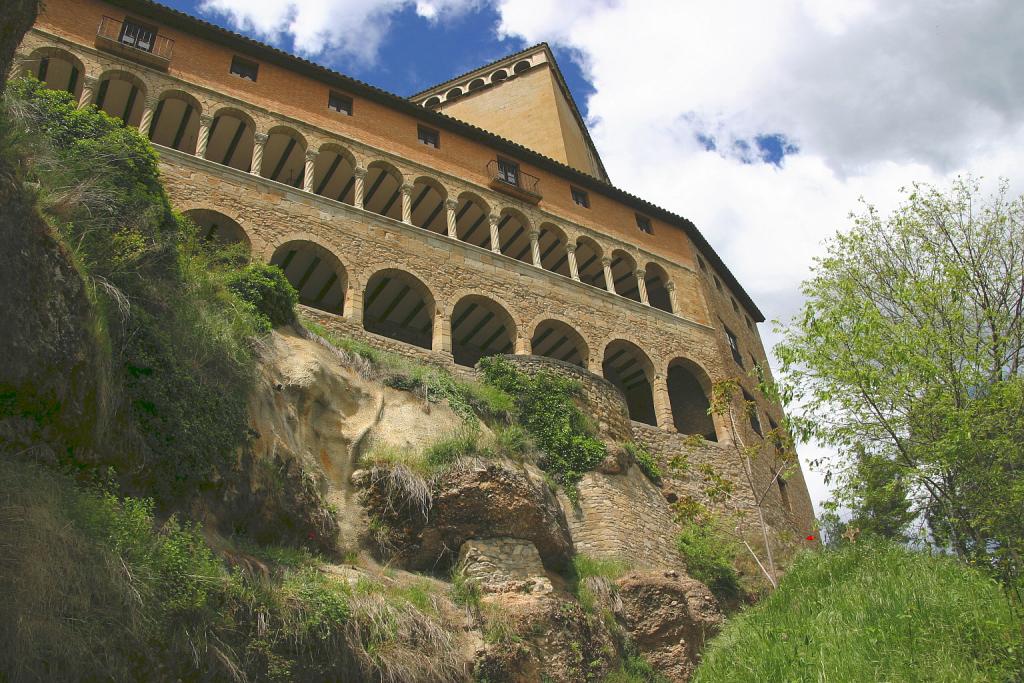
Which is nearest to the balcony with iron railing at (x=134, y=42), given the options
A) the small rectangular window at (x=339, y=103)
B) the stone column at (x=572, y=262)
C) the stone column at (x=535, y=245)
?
the small rectangular window at (x=339, y=103)

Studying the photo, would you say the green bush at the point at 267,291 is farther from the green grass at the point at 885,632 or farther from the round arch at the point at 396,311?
the green grass at the point at 885,632

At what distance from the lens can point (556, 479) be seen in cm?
1630

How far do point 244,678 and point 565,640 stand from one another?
16.4 ft

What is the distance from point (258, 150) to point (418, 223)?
20.1 feet

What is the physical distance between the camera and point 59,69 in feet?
64.7

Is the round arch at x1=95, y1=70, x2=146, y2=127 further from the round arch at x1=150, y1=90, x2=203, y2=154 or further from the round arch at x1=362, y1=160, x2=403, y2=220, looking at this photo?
the round arch at x1=362, y1=160, x2=403, y2=220

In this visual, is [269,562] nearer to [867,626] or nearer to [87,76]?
[867,626]

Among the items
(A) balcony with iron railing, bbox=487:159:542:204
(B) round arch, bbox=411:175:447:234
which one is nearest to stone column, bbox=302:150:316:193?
(B) round arch, bbox=411:175:447:234

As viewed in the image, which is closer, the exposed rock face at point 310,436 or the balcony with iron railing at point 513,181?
the exposed rock face at point 310,436

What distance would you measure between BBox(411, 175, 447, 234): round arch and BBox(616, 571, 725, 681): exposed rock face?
14159 millimetres

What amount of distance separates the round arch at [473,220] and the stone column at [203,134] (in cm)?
749

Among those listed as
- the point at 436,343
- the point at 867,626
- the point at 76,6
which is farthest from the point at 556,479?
the point at 76,6

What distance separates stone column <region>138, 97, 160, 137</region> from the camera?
62.0 feet

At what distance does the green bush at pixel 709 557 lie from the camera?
16.0m
